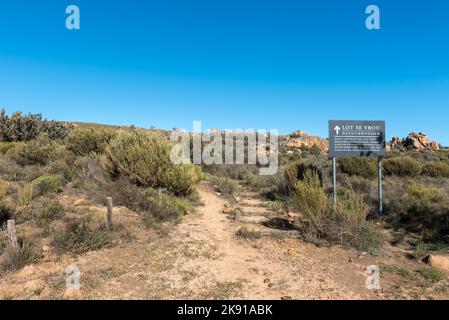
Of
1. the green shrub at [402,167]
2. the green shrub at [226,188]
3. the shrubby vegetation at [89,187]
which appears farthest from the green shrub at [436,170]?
the shrubby vegetation at [89,187]

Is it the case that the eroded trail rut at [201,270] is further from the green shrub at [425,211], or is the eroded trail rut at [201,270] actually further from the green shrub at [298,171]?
the green shrub at [298,171]

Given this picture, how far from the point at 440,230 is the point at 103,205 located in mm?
9197

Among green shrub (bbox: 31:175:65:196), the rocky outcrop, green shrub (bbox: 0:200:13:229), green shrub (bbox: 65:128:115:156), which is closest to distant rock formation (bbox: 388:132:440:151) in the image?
the rocky outcrop

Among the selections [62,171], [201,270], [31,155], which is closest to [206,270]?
[201,270]

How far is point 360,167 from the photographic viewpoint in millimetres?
14281

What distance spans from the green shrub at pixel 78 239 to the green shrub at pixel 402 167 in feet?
45.4

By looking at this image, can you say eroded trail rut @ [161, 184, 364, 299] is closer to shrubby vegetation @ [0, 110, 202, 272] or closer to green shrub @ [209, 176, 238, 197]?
shrubby vegetation @ [0, 110, 202, 272]

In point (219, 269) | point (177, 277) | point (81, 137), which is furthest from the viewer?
point (81, 137)

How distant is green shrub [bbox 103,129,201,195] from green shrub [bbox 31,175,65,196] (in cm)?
182

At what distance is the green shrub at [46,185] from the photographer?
960cm

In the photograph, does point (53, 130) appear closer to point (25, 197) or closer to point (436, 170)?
point (25, 197)
